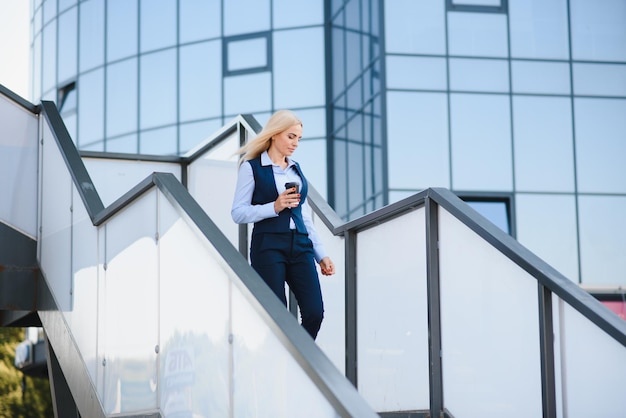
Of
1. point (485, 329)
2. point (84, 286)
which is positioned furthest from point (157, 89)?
point (485, 329)

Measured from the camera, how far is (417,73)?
21.9 meters

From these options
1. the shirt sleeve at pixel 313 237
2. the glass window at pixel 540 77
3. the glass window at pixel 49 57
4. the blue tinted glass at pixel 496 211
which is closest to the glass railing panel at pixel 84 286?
the shirt sleeve at pixel 313 237

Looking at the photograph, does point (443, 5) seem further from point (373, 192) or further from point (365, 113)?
point (373, 192)

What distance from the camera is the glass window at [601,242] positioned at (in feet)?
73.6

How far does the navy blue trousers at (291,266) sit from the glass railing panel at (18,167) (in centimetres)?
375

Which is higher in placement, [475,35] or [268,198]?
[475,35]

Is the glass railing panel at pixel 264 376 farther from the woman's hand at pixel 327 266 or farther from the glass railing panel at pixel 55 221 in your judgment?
the glass railing panel at pixel 55 221

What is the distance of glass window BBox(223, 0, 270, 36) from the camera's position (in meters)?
25.5

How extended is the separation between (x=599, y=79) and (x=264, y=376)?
20461 millimetres

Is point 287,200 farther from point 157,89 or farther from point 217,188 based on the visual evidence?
point 157,89

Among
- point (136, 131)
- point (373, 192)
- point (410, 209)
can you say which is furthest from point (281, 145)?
point (136, 131)

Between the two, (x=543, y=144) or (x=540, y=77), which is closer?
(x=543, y=144)

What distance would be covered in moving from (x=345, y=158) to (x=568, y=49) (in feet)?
18.7

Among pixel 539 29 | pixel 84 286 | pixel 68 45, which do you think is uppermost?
pixel 68 45
